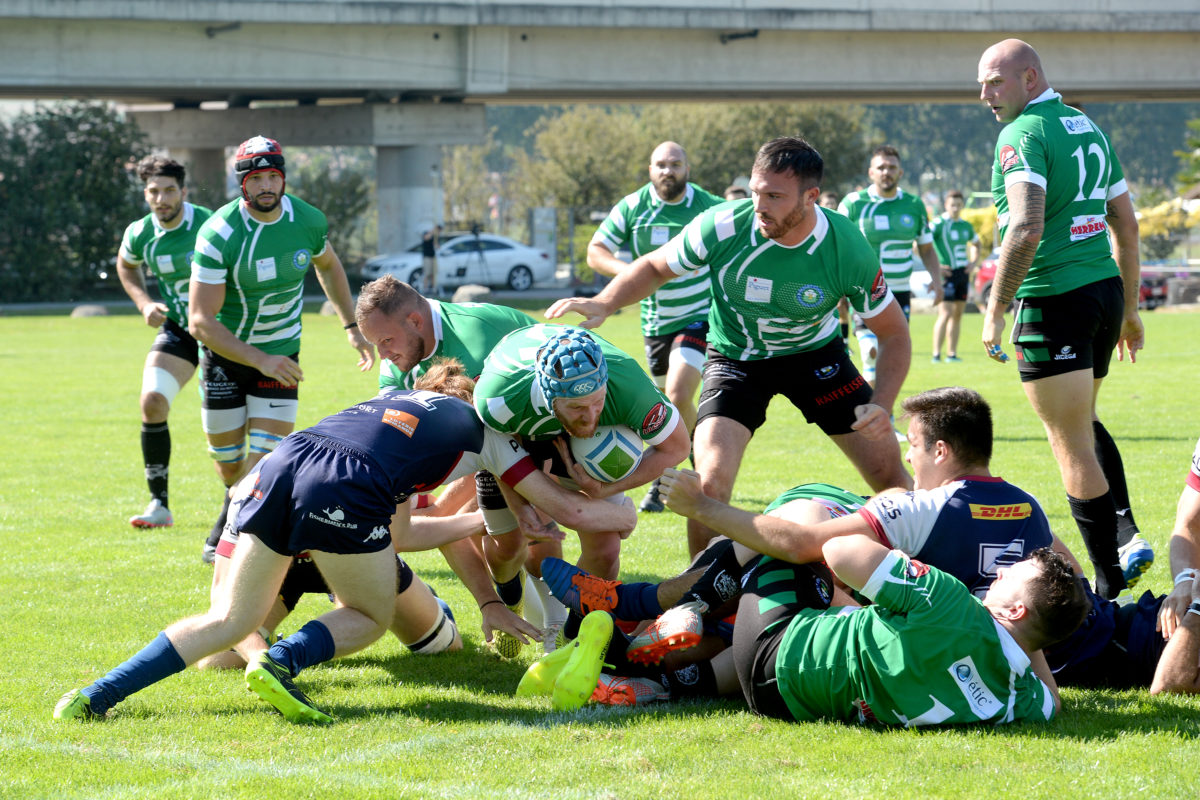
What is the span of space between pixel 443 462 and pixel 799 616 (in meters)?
1.40

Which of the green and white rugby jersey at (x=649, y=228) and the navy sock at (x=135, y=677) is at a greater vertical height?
the green and white rugby jersey at (x=649, y=228)

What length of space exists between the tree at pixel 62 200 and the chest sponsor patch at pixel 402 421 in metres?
33.2

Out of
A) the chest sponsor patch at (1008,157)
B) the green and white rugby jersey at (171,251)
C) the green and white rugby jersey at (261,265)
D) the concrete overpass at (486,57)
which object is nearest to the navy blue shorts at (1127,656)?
the chest sponsor patch at (1008,157)

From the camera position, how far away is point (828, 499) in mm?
4766

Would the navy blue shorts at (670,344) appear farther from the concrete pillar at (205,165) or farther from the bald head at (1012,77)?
the concrete pillar at (205,165)

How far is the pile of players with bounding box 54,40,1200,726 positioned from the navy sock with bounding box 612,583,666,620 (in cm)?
1

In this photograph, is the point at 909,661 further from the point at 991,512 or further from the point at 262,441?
the point at 262,441

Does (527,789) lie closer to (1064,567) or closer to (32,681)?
(1064,567)

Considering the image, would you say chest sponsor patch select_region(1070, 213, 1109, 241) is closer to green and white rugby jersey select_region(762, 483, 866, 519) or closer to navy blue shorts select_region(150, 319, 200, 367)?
green and white rugby jersey select_region(762, 483, 866, 519)

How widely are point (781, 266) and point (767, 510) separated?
1.54 meters

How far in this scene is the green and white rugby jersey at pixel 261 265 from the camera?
749 centimetres

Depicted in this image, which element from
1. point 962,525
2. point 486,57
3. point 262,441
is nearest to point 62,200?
point 486,57

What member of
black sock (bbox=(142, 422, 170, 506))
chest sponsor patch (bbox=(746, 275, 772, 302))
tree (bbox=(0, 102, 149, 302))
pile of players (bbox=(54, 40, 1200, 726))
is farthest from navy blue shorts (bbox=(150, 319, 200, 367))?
tree (bbox=(0, 102, 149, 302))

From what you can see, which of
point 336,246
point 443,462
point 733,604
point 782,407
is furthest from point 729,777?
point 336,246
